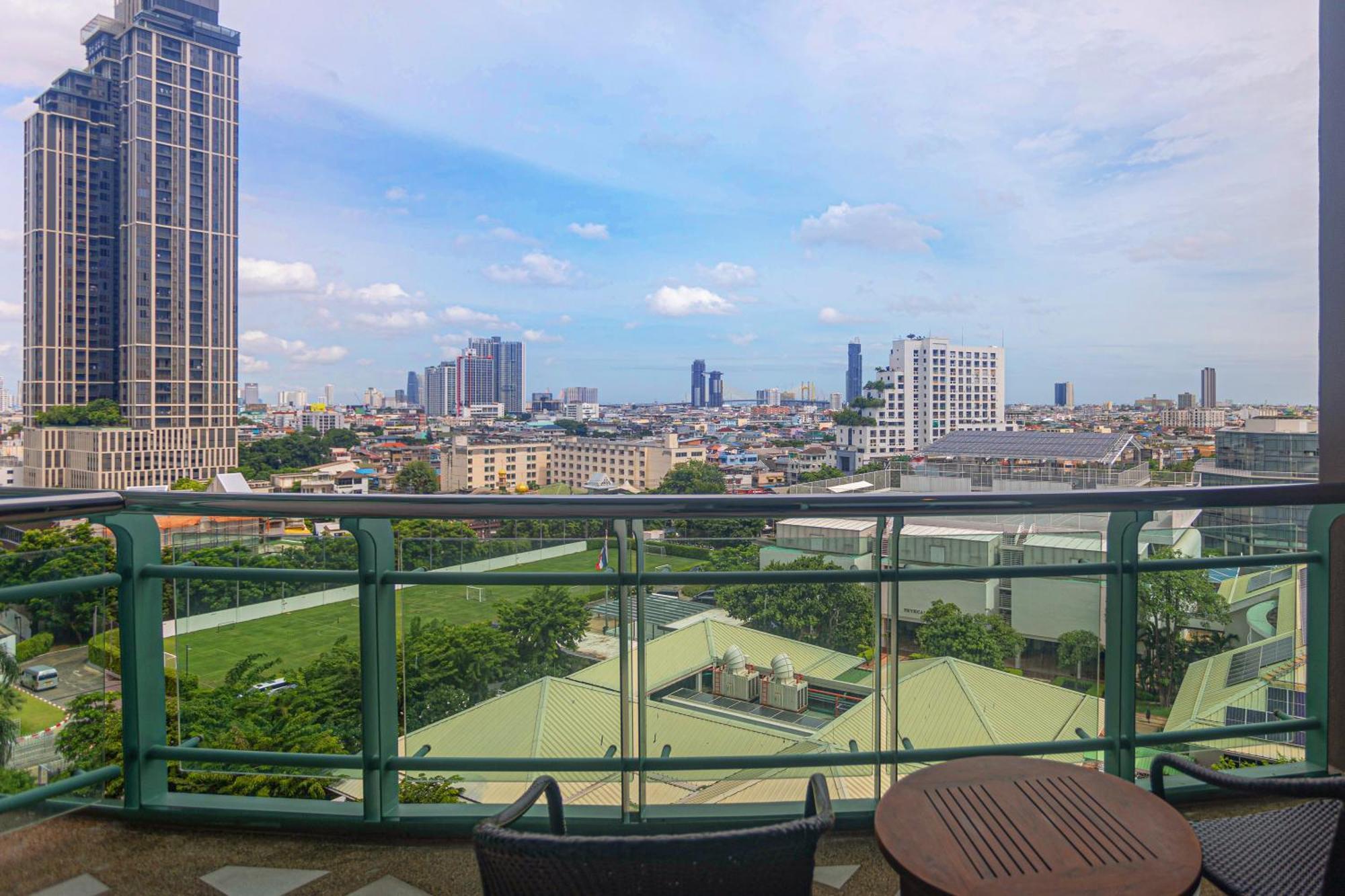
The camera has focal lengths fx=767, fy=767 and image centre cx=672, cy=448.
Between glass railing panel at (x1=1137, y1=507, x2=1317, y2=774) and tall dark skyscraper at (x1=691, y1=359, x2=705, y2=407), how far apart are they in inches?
1288

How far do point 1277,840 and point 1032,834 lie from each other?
66 centimetres

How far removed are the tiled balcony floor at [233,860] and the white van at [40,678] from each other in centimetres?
42

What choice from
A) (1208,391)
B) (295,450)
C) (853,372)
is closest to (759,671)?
(1208,391)

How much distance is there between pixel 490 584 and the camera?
251 centimetres

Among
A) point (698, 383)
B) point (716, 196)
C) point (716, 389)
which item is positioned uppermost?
point (716, 196)

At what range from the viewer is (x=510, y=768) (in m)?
2.52

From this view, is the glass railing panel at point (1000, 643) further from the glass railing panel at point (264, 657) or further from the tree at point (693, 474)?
the tree at point (693, 474)

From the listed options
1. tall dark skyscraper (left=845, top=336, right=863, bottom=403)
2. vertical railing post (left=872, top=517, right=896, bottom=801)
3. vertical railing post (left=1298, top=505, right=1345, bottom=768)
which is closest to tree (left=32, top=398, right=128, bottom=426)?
tall dark skyscraper (left=845, top=336, right=863, bottom=403)

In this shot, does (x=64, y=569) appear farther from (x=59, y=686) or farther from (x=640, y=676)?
(x=640, y=676)

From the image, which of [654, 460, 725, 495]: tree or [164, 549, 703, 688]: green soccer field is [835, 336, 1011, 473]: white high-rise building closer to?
[654, 460, 725, 495]: tree

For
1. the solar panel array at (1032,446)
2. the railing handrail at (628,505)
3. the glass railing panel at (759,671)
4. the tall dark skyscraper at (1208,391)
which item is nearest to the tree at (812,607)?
the glass railing panel at (759,671)

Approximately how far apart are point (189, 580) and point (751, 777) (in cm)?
202

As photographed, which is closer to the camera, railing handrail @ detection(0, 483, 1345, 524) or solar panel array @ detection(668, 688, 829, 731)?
railing handrail @ detection(0, 483, 1345, 524)

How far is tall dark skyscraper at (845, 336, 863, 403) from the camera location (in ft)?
87.0
